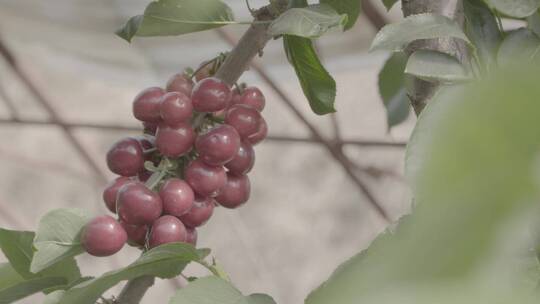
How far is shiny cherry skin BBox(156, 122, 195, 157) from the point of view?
0.55m

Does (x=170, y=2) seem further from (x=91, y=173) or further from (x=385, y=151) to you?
(x=385, y=151)

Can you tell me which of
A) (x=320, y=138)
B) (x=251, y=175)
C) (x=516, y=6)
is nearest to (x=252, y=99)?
(x=516, y=6)

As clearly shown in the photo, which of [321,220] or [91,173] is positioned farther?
[321,220]

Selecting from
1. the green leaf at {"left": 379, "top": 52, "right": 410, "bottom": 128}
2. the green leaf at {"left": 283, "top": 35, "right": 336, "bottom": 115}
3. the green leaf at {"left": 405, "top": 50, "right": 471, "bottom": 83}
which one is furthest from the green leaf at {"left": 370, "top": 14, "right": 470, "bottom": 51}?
the green leaf at {"left": 379, "top": 52, "right": 410, "bottom": 128}

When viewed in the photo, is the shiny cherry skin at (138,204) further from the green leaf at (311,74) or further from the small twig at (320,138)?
the small twig at (320,138)

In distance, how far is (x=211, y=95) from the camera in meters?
0.55

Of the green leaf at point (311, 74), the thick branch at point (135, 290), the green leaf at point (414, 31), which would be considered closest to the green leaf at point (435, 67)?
the green leaf at point (414, 31)

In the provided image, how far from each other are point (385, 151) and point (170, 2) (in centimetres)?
254

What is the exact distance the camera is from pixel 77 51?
99.3 inches

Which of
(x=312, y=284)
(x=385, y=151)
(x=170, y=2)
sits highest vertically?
(x=170, y=2)

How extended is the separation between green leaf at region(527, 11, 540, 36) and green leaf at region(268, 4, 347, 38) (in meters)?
0.12

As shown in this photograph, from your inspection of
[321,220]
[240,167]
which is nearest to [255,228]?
[321,220]

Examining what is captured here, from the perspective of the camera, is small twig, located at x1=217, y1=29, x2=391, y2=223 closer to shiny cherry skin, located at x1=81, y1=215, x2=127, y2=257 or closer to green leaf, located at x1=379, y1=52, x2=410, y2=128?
green leaf, located at x1=379, y1=52, x2=410, y2=128

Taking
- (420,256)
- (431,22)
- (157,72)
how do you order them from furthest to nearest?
(157,72) → (431,22) → (420,256)
